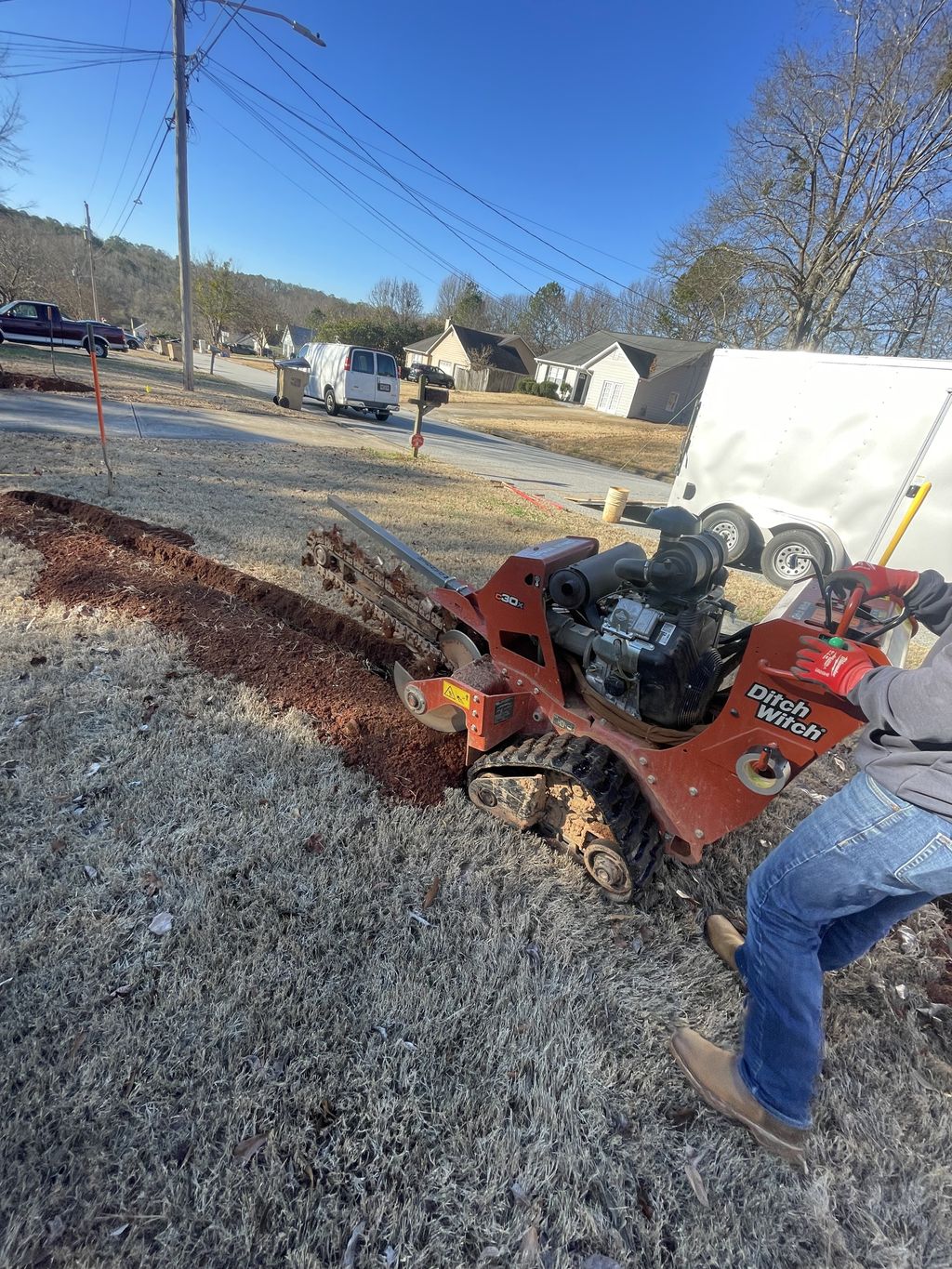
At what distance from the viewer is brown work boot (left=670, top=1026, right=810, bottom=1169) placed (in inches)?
70.6

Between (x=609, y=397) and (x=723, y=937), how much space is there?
43.7 m

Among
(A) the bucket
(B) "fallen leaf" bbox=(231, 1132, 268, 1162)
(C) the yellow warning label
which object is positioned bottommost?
(B) "fallen leaf" bbox=(231, 1132, 268, 1162)

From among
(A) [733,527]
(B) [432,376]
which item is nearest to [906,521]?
(A) [733,527]

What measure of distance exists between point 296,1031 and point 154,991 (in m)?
0.52

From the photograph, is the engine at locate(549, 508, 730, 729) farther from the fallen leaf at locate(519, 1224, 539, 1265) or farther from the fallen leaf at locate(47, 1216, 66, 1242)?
the fallen leaf at locate(47, 1216, 66, 1242)

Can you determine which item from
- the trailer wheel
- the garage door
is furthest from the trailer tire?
the garage door

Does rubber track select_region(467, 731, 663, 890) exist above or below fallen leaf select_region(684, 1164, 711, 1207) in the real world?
above

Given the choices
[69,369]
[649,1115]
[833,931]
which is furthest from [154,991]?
[69,369]

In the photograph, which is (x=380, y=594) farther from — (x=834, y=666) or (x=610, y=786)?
(x=834, y=666)

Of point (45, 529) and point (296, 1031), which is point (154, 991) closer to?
point (296, 1031)

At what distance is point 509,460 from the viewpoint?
55.1 ft

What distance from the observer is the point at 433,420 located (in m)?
24.6

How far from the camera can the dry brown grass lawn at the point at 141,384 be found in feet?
50.9

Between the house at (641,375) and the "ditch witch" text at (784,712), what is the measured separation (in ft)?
134
